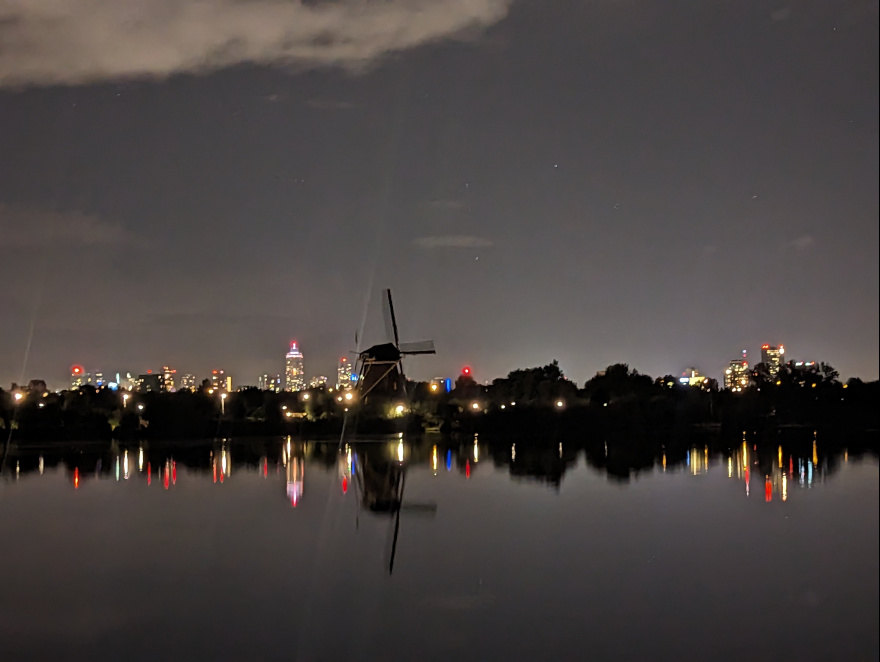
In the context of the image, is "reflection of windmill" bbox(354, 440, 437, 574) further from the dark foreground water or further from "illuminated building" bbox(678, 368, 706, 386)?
"illuminated building" bbox(678, 368, 706, 386)

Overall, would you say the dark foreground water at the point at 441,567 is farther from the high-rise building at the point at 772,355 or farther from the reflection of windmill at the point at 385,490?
the high-rise building at the point at 772,355

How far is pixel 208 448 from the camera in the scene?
4953cm

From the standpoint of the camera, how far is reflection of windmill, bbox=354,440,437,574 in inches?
897

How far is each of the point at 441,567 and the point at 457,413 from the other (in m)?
54.4

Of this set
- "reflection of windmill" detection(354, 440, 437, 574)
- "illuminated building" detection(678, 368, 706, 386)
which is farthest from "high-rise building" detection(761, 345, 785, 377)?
"reflection of windmill" detection(354, 440, 437, 574)

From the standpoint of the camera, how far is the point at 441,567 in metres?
16.2

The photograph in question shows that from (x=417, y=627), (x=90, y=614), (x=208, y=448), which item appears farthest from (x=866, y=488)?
(x=208, y=448)

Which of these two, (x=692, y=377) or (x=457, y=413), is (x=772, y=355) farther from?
(x=457, y=413)

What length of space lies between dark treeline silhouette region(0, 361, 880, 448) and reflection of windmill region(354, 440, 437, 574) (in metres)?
22.5

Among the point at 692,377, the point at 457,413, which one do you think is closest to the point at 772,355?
the point at 692,377

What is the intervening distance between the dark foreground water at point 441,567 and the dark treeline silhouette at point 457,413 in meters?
25.8

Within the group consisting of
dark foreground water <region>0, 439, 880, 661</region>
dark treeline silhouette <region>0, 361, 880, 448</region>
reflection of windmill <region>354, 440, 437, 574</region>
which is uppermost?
dark treeline silhouette <region>0, 361, 880, 448</region>

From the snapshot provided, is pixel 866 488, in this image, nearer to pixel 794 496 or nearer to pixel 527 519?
pixel 794 496

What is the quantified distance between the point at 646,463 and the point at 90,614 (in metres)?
29.1
